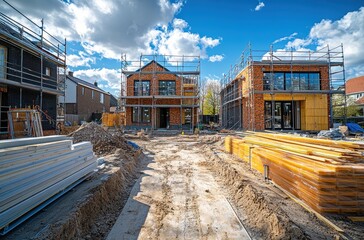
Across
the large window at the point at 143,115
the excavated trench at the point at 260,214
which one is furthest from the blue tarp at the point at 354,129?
the large window at the point at 143,115

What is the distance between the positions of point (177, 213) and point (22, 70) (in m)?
14.2

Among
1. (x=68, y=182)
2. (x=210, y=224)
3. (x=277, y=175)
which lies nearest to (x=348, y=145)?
(x=277, y=175)

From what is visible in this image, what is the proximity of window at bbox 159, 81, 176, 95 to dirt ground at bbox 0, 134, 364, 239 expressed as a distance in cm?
1681

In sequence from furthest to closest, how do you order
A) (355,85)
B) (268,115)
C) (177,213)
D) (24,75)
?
1. (355,85)
2. (268,115)
3. (24,75)
4. (177,213)

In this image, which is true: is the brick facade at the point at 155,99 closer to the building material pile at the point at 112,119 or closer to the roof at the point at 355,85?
the building material pile at the point at 112,119

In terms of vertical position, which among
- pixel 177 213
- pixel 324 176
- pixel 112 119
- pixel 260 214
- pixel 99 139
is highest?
pixel 112 119

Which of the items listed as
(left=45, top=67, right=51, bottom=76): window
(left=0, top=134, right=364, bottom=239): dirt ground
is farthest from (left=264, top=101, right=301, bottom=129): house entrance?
(left=45, top=67, right=51, bottom=76): window

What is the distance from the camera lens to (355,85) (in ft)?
128

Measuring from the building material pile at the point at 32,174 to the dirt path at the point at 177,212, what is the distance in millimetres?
1307

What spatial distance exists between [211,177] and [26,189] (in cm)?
464

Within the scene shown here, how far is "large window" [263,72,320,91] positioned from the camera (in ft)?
56.3

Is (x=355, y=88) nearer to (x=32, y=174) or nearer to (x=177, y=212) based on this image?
(x=177, y=212)

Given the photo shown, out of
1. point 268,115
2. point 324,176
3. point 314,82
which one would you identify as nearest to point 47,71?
point 324,176

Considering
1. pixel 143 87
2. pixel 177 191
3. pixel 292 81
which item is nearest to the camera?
pixel 177 191
